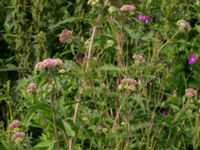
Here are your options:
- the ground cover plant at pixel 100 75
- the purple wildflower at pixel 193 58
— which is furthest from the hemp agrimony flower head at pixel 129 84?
the purple wildflower at pixel 193 58

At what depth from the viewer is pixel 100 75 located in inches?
110

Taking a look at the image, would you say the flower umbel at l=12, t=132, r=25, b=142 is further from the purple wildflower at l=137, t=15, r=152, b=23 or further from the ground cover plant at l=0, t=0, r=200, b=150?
the purple wildflower at l=137, t=15, r=152, b=23

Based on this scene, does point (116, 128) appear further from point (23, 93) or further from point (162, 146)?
point (23, 93)

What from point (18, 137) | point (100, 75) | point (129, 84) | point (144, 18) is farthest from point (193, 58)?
point (18, 137)

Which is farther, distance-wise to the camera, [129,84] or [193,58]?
[193,58]

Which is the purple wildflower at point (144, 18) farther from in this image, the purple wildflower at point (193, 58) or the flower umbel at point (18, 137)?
the flower umbel at point (18, 137)

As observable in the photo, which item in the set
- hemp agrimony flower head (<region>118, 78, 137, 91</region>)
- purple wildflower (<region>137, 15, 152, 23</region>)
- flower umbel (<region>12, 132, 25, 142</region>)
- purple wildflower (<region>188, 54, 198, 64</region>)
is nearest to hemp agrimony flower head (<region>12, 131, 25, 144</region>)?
flower umbel (<region>12, 132, 25, 142</region>)

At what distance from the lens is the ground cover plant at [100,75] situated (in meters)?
2.52

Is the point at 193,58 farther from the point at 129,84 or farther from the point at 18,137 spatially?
the point at 18,137

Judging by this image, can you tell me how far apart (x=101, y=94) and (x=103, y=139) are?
13.1 inches

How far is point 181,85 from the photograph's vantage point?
413 centimetres

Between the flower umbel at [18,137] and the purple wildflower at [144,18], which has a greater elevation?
the purple wildflower at [144,18]

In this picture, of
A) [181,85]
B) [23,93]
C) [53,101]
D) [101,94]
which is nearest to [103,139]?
[101,94]

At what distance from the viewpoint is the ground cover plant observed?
2.52 m
